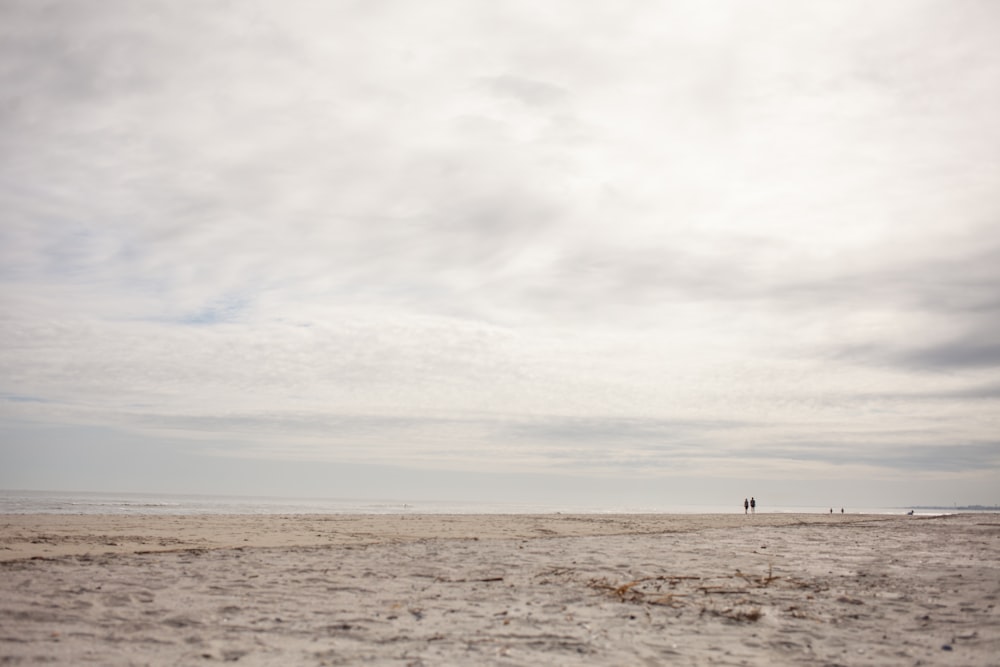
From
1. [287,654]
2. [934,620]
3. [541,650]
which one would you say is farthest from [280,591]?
[934,620]

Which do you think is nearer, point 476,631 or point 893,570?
point 476,631

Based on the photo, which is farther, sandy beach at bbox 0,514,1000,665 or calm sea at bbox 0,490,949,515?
calm sea at bbox 0,490,949,515

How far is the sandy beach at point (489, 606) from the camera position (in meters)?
7.21

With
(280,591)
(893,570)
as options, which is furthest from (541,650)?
(893,570)

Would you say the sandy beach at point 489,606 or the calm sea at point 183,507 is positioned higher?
the sandy beach at point 489,606

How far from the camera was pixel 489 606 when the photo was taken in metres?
9.69

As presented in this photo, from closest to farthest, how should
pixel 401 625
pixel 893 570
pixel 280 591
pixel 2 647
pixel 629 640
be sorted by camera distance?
pixel 2 647, pixel 629 640, pixel 401 625, pixel 280 591, pixel 893 570

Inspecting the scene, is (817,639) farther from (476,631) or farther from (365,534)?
(365,534)

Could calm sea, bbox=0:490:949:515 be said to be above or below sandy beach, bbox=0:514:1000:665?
below

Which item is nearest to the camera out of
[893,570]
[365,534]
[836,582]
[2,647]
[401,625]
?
[2,647]

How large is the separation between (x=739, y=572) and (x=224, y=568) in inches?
386

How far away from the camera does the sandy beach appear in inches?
284

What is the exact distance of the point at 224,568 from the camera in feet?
42.0

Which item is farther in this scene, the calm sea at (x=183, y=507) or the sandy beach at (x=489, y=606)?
the calm sea at (x=183, y=507)
